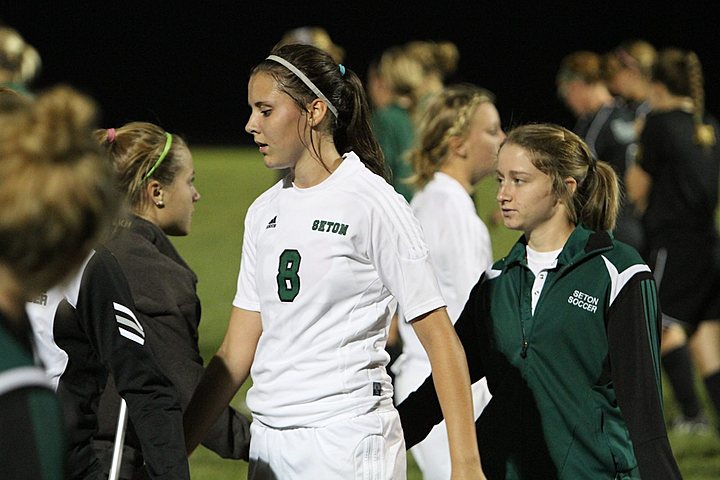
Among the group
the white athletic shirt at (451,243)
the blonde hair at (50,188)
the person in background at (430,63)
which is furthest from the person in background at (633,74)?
the blonde hair at (50,188)

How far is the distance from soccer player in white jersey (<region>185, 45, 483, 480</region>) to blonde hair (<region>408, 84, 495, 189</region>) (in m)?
1.52

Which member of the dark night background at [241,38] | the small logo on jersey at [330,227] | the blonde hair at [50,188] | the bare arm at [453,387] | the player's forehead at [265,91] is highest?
the blonde hair at [50,188]

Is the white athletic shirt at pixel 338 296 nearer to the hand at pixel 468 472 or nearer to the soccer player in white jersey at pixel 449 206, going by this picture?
the hand at pixel 468 472

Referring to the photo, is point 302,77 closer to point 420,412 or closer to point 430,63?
point 420,412

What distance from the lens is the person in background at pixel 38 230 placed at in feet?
5.10

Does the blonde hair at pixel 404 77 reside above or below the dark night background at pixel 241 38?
above

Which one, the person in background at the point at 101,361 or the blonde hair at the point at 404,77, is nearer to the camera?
the person in background at the point at 101,361

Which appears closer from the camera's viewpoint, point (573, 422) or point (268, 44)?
point (573, 422)

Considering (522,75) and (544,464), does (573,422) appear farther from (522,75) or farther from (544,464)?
(522,75)

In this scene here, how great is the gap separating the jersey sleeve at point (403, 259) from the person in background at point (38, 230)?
1.19 meters

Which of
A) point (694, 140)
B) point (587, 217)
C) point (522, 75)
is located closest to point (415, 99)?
point (694, 140)

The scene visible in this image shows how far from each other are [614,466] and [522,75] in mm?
26060

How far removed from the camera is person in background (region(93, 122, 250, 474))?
10.4 ft

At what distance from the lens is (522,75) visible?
93.1 feet
